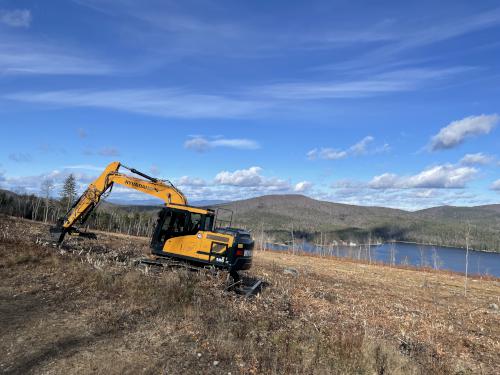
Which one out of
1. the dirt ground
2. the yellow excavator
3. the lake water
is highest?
the yellow excavator

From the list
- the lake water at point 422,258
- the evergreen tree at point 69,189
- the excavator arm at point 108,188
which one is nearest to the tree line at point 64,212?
the evergreen tree at point 69,189

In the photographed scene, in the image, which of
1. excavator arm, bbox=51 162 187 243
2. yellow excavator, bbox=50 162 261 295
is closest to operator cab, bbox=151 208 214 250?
yellow excavator, bbox=50 162 261 295

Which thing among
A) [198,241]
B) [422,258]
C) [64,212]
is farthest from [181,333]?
[64,212]

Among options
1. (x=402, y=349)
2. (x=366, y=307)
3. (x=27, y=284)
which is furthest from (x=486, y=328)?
(x=27, y=284)

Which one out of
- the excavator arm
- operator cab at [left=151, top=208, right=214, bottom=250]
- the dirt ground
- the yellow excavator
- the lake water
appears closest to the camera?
the dirt ground

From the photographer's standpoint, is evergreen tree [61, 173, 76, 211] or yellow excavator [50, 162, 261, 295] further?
evergreen tree [61, 173, 76, 211]

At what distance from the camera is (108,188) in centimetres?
1725

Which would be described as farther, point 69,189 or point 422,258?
point 69,189

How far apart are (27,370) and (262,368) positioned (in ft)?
13.0

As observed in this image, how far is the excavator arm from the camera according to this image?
16.7 metres

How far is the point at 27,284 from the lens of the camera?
11.5 m

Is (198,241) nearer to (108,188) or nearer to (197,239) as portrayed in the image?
(197,239)

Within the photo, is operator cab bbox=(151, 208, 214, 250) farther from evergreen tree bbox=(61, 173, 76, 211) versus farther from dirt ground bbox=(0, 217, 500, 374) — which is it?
evergreen tree bbox=(61, 173, 76, 211)

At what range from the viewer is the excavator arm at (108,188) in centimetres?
1673
